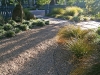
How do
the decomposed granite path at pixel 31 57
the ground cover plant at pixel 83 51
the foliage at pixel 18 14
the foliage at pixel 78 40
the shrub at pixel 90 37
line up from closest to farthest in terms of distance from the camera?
the ground cover plant at pixel 83 51 → the decomposed granite path at pixel 31 57 → the foliage at pixel 78 40 → the shrub at pixel 90 37 → the foliage at pixel 18 14

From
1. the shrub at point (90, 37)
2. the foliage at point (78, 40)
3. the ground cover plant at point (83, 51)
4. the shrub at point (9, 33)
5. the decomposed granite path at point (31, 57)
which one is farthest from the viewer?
the shrub at point (9, 33)

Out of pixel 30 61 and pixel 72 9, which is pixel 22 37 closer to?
pixel 30 61

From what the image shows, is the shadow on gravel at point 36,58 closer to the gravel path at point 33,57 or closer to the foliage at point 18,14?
the gravel path at point 33,57

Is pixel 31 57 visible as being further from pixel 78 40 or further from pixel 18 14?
pixel 18 14

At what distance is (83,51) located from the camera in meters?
6.75

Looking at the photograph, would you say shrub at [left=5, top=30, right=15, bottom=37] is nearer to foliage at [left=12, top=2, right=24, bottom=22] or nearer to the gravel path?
the gravel path

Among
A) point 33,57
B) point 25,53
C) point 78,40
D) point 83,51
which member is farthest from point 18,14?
point 83,51

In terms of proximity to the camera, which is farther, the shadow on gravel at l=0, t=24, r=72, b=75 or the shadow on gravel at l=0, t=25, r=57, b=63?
the shadow on gravel at l=0, t=25, r=57, b=63

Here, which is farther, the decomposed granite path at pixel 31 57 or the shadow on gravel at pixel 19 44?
the shadow on gravel at pixel 19 44

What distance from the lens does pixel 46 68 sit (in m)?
6.07

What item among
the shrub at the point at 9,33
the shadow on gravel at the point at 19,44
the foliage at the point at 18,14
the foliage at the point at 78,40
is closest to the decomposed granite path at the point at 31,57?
the shadow on gravel at the point at 19,44

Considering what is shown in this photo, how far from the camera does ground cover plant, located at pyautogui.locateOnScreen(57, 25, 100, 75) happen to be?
5.35 m

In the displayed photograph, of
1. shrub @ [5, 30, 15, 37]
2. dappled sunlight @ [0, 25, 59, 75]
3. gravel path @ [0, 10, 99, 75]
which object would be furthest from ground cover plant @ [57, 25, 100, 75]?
shrub @ [5, 30, 15, 37]

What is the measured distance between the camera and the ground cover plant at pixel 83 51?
211 inches
